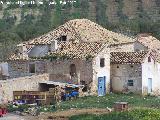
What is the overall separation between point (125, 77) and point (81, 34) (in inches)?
214

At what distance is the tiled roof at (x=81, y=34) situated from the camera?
1594 inches

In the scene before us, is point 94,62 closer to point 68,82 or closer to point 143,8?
point 68,82

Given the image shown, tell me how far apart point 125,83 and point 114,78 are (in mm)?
927

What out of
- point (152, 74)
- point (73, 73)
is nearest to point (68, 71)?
point (73, 73)

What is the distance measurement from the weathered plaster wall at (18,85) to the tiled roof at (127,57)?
572 cm

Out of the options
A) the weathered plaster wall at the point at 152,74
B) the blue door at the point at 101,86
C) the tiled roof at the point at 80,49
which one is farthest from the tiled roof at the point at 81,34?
the blue door at the point at 101,86

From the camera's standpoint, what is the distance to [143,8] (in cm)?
9644

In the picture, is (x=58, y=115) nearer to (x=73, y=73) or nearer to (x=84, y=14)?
(x=73, y=73)

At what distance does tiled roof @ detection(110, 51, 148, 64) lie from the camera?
37.5m

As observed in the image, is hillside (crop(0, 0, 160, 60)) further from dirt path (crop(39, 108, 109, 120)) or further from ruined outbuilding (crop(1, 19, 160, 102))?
dirt path (crop(39, 108, 109, 120))

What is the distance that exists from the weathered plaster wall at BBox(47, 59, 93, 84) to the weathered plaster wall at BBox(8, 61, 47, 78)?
2.59 feet

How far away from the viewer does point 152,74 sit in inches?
1522

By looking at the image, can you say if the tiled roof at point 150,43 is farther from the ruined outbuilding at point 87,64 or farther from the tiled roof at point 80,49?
the tiled roof at point 80,49

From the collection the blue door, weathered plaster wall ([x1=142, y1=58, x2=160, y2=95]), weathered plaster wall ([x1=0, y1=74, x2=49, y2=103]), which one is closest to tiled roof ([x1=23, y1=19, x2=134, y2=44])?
weathered plaster wall ([x1=142, y1=58, x2=160, y2=95])
